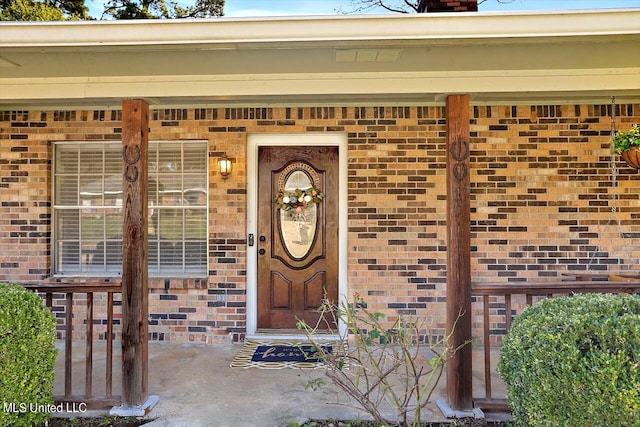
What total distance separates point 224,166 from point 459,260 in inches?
104

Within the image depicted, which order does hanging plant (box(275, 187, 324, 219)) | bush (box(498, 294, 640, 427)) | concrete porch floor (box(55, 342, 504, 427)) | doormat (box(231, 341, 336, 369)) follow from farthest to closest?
1. hanging plant (box(275, 187, 324, 219))
2. doormat (box(231, 341, 336, 369))
3. concrete porch floor (box(55, 342, 504, 427))
4. bush (box(498, 294, 640, 427))

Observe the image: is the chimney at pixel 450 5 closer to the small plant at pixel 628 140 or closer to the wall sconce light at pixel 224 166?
the small plant at pixel 628 140

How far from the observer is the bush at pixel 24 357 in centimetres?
252

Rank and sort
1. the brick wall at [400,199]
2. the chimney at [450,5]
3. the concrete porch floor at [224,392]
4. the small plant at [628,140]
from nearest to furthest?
the concrete porch floor at [224,392]
the small plant at [628,140]
the chimney at [450,5]
the brick wall at [400,199]

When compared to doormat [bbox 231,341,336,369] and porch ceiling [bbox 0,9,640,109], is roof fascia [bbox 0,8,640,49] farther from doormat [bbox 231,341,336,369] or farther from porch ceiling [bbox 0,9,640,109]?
doormat [bbox 231,341,336,369]

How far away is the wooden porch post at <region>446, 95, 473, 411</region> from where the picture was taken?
304 centimetres

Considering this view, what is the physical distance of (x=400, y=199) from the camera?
4.71 metres

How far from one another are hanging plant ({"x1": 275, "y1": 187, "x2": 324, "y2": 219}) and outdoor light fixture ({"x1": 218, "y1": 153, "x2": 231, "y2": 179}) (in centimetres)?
58

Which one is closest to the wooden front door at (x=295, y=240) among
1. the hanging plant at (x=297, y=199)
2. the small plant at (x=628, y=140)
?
the hanging plant at (x=297, y=199)

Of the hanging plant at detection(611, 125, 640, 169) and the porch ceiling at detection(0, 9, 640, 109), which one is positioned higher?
the porch ceiling at detection(0, 9, 640, 109)

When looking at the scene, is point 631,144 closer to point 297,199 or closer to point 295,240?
point 297,199

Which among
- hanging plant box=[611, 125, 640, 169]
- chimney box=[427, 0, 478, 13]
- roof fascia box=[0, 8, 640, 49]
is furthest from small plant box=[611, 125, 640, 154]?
chimney box=[427, 0, 478, 13]

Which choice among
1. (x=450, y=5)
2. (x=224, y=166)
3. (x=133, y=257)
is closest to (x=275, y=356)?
(x=133, y=257)

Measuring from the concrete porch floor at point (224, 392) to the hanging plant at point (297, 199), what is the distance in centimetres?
154
